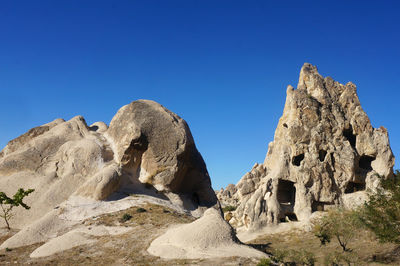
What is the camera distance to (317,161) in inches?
1735

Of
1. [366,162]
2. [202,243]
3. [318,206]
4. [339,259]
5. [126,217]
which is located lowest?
[339,259]

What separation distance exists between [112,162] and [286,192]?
2660cm

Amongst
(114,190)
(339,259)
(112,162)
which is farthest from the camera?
(112,162)

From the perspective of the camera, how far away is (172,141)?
102 ft

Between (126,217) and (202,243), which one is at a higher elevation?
(126,217)

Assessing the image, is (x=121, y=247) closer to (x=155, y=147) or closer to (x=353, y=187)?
(x=155, y=147)

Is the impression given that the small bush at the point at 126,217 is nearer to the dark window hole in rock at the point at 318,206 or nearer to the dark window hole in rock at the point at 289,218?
the dark window hole in rock at the point at 289,218

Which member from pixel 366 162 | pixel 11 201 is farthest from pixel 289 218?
pixel 11 201

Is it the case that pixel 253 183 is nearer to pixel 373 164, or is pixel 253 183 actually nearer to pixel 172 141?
pixel 373 164

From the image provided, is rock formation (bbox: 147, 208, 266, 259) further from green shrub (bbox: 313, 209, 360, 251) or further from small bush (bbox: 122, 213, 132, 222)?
green shrub (bbox: 313, 209, 360, 251)

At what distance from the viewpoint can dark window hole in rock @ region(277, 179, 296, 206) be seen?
45.5 metres

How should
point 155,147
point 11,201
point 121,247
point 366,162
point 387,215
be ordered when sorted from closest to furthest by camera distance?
point 121,247
point 387,215
point 11,201
point 155,147
point 366,162

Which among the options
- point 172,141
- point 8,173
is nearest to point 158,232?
point 172,141

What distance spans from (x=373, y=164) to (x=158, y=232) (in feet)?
121
